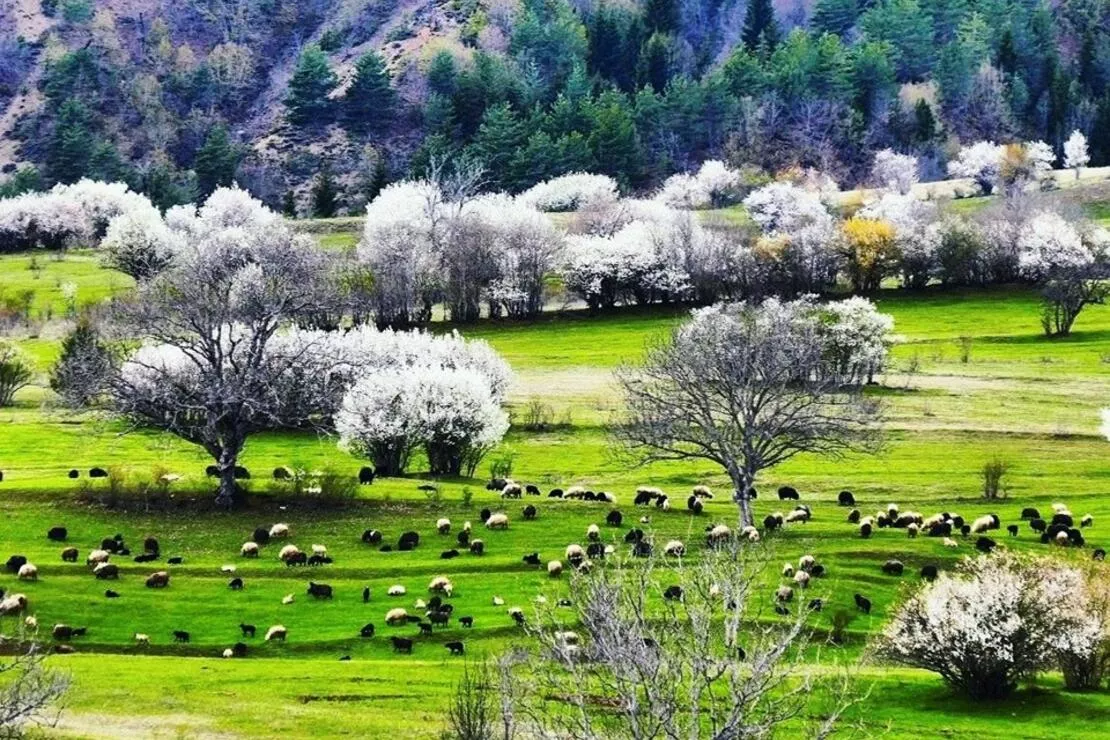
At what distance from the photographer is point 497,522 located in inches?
2603

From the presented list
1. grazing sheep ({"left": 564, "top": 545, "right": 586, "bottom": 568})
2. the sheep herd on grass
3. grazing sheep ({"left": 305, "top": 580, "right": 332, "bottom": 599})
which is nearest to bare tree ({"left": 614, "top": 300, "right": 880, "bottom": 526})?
the sheep herd on grass

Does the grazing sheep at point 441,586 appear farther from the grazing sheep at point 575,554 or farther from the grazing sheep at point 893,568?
the grazing sheep at point 893,568

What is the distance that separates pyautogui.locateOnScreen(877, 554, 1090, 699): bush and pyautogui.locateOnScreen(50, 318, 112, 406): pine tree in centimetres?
3996

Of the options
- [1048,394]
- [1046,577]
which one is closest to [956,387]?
[1048,394]

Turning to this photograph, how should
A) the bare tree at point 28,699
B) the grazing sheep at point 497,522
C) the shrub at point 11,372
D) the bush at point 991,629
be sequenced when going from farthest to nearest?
the shrub at point 11,372 < the grazing sheep at point 497,522 < the bush at point 991,629 < the bare tree at point 28,699

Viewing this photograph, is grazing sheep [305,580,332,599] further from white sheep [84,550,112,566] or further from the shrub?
the shrub

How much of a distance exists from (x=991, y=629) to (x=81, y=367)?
4608 cm

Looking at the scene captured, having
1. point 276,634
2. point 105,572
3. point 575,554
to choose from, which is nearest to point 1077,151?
point 575,554

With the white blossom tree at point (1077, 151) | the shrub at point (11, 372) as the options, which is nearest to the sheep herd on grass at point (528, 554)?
the shrub at point (11, 372)

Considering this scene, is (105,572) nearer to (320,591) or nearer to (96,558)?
(96,558)

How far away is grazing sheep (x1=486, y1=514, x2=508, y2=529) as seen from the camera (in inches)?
2601

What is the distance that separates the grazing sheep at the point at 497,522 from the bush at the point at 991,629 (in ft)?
71.3

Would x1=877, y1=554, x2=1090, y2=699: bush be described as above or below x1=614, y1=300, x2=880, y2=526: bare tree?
below

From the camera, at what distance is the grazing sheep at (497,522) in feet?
217
